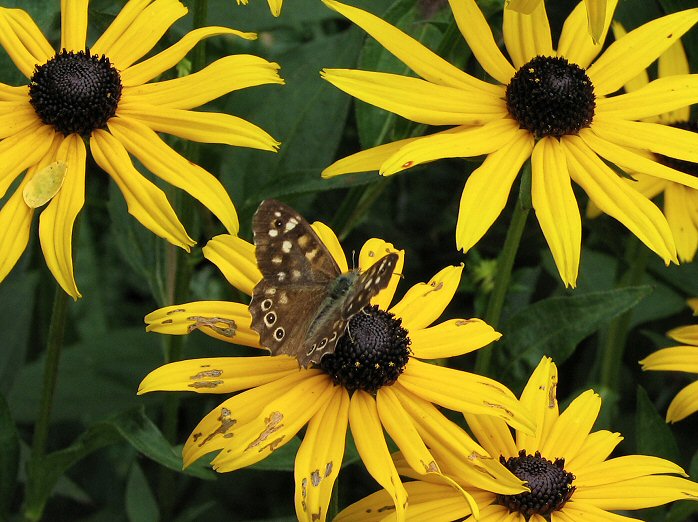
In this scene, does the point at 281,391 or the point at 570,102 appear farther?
the point at 570,102

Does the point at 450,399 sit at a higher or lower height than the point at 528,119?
lower

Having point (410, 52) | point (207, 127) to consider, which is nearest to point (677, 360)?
point (410, 52)

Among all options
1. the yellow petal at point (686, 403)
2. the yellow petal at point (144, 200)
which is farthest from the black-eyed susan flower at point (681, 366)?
the yellow petal at point (144, 200)

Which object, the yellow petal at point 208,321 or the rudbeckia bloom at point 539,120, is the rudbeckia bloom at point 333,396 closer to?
the yellow petal at point 208,321

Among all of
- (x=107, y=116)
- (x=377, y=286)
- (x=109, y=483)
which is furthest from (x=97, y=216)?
(x=377, y=286)

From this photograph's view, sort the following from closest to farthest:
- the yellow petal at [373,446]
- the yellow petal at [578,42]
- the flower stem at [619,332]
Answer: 1. the yellow petal at [373,446]
2. the yellow petal at [578,42]
3. the flower stem at [619,332]

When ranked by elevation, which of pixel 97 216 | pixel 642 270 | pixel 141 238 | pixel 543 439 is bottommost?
pixel 543 439

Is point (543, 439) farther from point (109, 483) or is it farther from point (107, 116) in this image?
point (109, 483)
